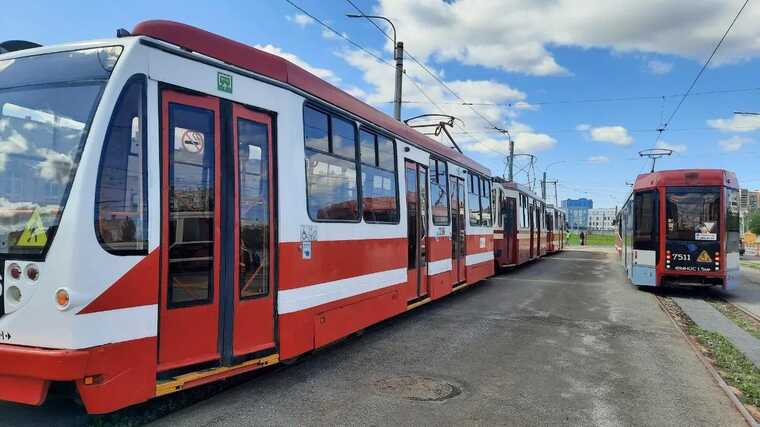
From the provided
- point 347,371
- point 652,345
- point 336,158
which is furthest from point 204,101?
point 652,345

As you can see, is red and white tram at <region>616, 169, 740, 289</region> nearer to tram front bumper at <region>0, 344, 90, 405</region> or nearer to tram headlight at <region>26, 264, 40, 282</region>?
tram front bumper at <region>0, 344, 90, 405</region>

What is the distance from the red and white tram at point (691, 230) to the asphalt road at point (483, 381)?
14.9ft

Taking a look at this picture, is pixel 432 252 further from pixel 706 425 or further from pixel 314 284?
pixel 706 425

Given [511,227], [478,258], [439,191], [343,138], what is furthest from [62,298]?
[511,227]

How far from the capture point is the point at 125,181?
170 inches

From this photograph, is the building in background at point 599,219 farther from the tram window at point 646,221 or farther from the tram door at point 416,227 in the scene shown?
the tram door at point 416,227

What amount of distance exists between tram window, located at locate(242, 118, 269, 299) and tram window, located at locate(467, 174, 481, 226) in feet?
A: 26.7

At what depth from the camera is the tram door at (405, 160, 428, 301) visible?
9.29m

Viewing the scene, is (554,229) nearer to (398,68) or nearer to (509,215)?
(509,215)

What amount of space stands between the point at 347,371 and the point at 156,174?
10.6 ft

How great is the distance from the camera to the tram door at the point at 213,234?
15.2 feet

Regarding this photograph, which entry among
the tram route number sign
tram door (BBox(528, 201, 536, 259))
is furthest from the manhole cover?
tram door (BBox(528, 201, 536, 259))

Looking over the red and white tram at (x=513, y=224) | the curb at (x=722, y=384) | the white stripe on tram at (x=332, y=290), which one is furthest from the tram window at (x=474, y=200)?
the curb at (x=722, y=384)

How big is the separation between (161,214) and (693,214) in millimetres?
13706
